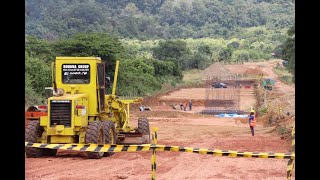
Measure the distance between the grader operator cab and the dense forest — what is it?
76.5 feet

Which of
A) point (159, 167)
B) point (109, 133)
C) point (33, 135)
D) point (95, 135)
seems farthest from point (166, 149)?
point (33, 135)

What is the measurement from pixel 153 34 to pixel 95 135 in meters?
132

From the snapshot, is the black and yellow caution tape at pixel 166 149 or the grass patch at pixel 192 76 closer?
the black and yellow caution tape at pixel 166 149

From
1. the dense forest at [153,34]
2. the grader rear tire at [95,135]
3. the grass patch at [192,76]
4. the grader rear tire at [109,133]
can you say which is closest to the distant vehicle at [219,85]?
the dense forest at [153,34]

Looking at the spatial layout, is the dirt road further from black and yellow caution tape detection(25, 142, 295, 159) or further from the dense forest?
the dense forest

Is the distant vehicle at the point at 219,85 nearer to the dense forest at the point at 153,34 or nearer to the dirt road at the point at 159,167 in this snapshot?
the dense forest at the point at 153,34

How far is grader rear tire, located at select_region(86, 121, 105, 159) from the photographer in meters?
14.0

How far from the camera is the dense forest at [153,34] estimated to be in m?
54.6

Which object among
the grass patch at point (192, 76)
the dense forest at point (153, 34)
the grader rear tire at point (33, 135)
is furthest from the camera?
the grass patch at point (192, 76)

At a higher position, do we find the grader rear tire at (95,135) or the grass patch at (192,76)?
the grass patch at (192,76)

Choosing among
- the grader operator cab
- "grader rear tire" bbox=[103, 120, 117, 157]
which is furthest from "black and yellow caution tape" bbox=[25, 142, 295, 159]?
"grader rear tire" bbox=[103, 120, 117, 157]
